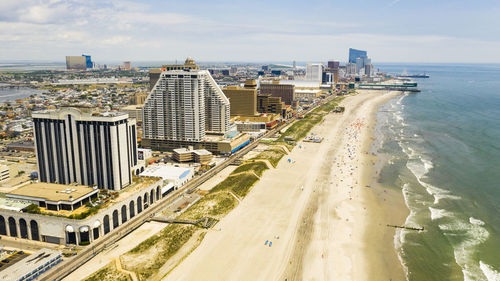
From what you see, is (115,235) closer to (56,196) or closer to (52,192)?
(56,196)

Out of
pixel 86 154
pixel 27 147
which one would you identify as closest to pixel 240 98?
pixel 27 147

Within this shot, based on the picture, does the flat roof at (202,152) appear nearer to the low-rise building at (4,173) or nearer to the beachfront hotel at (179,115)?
the beachfront hotel at (179,115)

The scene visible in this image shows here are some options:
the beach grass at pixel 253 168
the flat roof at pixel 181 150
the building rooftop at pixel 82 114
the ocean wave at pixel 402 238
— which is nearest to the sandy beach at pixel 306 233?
the ocean wave at pixel 402 238

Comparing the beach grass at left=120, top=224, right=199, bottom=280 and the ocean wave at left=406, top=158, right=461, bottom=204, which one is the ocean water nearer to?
the ocean wave at left=406, top=158, right=461, bottom=204

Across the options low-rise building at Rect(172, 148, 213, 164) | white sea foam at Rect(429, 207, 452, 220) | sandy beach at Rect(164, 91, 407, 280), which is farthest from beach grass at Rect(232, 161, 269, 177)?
white sea foam at Rect(429, 207, 452, 220)

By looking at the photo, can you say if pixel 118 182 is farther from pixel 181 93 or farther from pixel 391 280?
pixel 391 280
